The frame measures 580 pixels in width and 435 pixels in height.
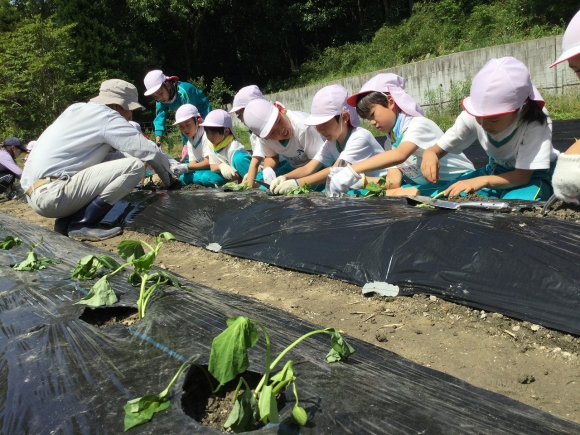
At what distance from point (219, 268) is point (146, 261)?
4.31 feet

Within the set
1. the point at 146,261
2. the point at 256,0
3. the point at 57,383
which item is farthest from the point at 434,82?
the point at 256,0

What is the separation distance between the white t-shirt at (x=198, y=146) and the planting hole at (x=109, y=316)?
3995mm

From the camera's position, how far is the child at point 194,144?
5.73 meters

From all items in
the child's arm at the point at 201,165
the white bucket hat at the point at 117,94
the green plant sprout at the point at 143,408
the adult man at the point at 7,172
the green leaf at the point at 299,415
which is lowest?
the adult man at the point at 7,172

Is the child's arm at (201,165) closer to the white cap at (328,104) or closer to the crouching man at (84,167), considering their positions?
the crouching man at (84,167)

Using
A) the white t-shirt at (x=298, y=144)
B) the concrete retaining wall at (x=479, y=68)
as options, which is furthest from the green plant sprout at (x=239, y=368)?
the concrete retaining wall at (x=479, y=68)

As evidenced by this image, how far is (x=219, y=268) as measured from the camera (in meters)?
3.39

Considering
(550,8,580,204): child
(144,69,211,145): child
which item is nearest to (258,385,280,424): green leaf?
(550,8,580,204): child

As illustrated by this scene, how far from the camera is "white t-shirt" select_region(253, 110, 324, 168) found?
4467 millimetres

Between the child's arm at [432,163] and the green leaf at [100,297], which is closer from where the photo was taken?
the green leaf at [100,297]

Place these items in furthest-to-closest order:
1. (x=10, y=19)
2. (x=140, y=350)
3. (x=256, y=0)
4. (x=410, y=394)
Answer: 1. (x=256, y=0)
2. (x=10, y=19)
3. (x=140, y=350)
4. (x=410, y=394)

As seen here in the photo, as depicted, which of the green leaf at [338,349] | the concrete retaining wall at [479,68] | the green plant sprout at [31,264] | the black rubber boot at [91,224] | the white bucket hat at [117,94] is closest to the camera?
the green leaf at [338,349]

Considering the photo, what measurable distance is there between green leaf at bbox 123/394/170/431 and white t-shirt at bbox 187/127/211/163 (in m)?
4.83

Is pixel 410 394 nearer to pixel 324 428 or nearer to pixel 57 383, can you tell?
pixel 324 428
